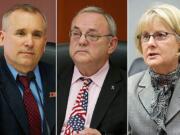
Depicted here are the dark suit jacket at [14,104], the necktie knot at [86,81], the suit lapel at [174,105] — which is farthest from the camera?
the necktie knot at [86,81]

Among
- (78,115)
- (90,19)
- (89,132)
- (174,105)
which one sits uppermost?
(90,19)

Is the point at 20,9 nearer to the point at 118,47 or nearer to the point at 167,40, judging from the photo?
the point at 118,47

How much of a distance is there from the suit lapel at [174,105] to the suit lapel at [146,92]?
0.15 m

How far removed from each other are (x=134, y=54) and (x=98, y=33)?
31 centimetres

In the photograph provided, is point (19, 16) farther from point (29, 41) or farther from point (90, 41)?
point (90, 41)

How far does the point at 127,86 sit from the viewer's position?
2.84 metres

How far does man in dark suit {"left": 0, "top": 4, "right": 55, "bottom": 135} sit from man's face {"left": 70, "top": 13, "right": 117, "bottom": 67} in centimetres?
24

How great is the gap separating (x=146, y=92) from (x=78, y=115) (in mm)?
538

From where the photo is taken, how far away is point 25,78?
2.88 meters

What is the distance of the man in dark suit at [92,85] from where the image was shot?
2.81 m

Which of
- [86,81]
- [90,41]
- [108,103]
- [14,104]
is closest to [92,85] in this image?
[86,81]

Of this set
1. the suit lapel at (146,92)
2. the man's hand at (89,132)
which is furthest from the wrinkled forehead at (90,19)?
the man's hand at (89,132)

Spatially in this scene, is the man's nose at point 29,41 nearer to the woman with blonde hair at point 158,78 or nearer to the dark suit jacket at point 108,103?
the dark suit jacket at point 108,103

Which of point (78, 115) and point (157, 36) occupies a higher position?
point (157, 36)
